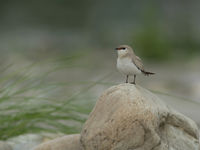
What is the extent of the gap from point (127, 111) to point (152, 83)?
7564mm

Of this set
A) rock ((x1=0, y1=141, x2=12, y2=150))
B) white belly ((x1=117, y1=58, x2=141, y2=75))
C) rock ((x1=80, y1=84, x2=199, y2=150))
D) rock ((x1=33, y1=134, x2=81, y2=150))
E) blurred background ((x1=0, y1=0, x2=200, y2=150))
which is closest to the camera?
rock ((x1=80, y1=84, x2=199, y2=150))

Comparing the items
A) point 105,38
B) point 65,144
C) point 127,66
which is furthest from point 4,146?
point 105,38

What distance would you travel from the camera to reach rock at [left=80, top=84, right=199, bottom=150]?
3.54m

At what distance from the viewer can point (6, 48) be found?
15.9 m

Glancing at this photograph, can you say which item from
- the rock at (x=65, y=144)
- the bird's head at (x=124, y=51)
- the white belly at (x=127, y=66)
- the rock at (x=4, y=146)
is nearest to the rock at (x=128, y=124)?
the white belly at (x=127, y=66)

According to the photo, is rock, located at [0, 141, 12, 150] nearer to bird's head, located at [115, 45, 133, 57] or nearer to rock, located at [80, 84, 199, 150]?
rock, located at [80, 84, 199, 150]

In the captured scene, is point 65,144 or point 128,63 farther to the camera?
point 65,144

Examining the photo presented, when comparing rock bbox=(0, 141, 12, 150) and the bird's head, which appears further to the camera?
rock bbox=(0, 141, 12, 150)

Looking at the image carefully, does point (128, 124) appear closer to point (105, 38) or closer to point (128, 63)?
point (128, 63)

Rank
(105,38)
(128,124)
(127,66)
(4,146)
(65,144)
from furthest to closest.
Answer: (105,38), (4,146), (65,144), (127,66), (128,124)

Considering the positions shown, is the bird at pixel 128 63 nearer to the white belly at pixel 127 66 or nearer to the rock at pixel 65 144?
the white belly at pixel 127 66

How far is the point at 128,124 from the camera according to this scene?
11.6 feet

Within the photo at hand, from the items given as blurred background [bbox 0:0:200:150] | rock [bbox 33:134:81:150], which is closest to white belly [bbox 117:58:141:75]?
rock [bbox 33:134:81:150]

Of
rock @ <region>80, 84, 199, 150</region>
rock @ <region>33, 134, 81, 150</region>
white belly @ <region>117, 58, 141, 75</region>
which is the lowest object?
rock @ <region>33, 134, 81, 150</region>
